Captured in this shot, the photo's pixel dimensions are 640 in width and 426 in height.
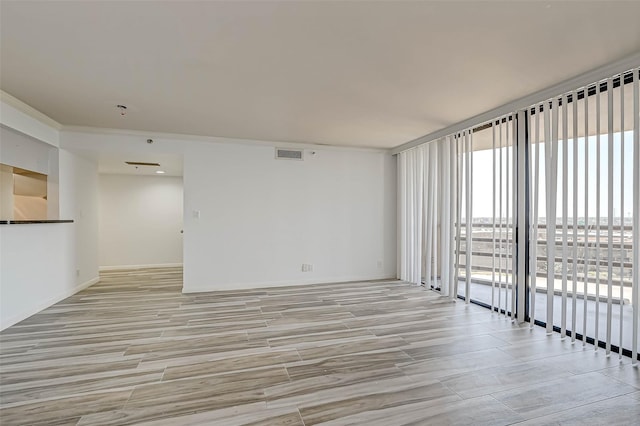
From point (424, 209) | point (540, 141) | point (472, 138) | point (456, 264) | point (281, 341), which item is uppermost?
point (472, 138)

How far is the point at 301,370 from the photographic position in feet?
8.02

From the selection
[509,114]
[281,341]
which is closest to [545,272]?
[509,114]

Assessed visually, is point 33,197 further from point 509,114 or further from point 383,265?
point 509,114

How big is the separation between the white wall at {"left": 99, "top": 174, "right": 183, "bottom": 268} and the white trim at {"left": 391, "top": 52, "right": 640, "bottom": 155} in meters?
6.08

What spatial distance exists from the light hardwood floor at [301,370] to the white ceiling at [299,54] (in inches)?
98.0

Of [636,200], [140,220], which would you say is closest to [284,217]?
[140,220]

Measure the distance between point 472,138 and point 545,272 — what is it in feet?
6.47

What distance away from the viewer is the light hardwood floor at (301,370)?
1917 mm

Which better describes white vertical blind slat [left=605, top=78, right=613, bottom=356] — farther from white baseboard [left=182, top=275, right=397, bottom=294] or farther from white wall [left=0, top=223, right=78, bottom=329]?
white wall [left=0, top=223, right=78, bottom=329]

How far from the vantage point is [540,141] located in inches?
132

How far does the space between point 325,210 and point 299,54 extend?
11.3ft

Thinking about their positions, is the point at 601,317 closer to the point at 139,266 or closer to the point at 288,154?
the point at 288,154

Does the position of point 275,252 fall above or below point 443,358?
A: above

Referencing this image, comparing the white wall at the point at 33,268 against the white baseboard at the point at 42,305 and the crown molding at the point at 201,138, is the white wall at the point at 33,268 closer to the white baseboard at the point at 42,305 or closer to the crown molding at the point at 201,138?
the white baseboard at the point at 42,305
